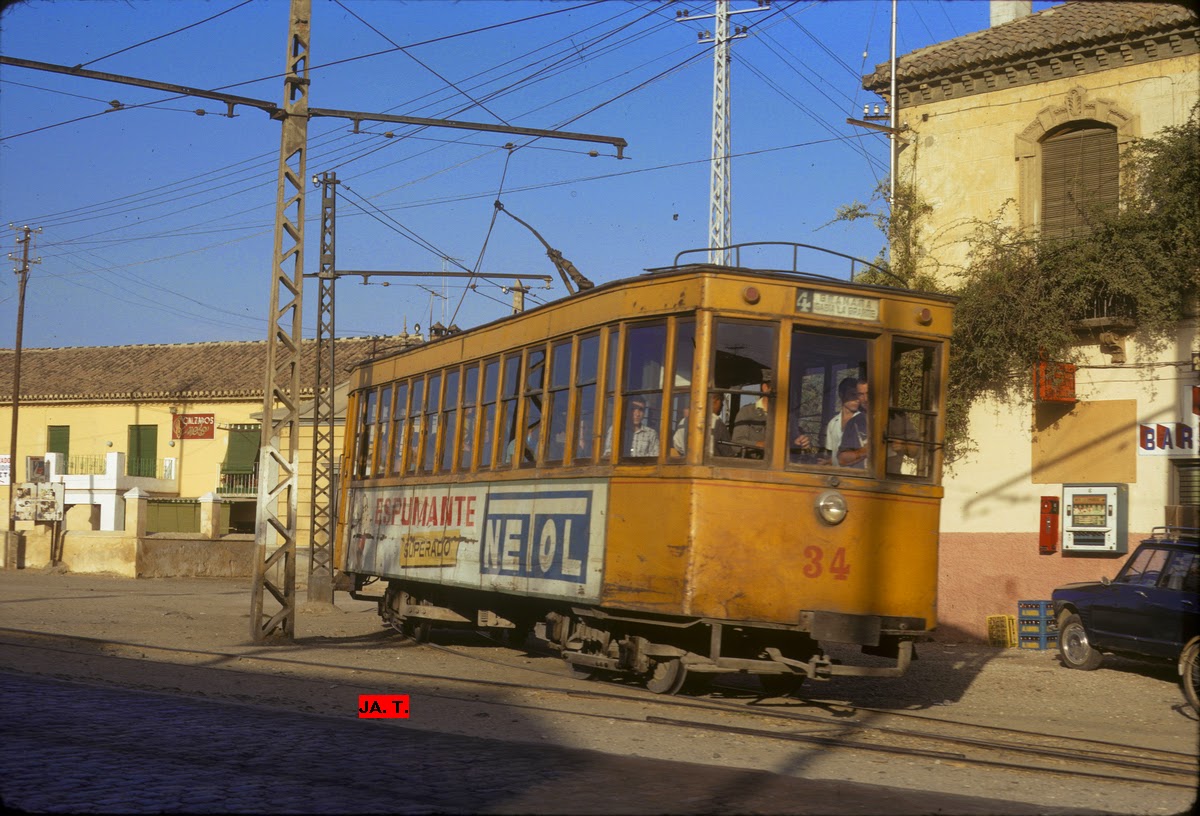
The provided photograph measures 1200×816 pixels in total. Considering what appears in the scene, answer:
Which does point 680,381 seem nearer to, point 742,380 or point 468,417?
point 742,380

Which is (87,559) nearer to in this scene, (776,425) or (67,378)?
(67,378)

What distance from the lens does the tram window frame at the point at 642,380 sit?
11.2 m

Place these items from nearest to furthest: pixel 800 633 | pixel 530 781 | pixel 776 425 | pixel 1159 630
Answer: pixel 530 781
pixel 776 425
pixel 800 633
pixel 1159 630

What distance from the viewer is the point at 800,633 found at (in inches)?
457

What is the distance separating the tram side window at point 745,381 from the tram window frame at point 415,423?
251 inches

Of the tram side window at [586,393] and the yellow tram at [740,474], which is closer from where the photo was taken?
the yellow tram at [740,474]

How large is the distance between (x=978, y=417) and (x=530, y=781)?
1503 cm

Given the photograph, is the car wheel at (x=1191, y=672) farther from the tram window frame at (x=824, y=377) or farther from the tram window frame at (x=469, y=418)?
the tram window frame at (x=469, y=418)

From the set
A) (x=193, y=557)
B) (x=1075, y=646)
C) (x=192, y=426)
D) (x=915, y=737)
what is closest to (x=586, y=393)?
(x=915, y=737)

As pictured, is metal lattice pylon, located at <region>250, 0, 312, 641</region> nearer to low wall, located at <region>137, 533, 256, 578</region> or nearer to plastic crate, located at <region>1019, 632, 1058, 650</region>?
A: plastic crate, located at <region>1019, 632, 1058, 650</region>

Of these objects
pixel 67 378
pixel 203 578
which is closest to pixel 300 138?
pixel 203 578

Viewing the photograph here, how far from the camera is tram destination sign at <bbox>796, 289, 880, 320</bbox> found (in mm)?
11023

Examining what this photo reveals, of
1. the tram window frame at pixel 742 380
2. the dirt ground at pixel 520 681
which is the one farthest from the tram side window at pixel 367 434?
the tram window frame at pixel 742 380

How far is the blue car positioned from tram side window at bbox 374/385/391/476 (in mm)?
8811
